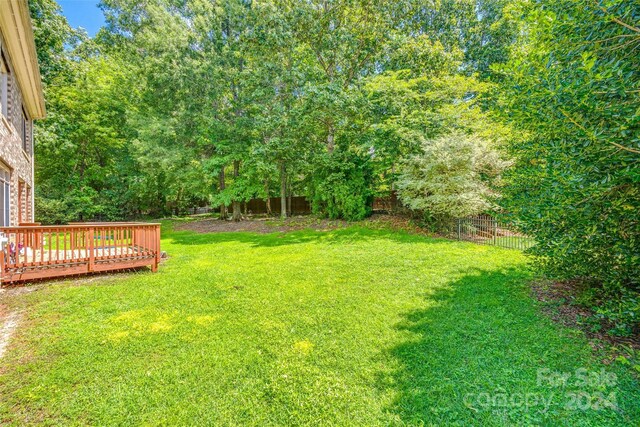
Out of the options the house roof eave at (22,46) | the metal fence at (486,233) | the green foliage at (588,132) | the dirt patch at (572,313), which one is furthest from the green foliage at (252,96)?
the green foliage at (588,132)

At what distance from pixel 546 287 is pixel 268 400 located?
5283 millimetres

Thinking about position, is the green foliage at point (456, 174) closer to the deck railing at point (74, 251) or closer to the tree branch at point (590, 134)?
the tree branch at point (590, 134)

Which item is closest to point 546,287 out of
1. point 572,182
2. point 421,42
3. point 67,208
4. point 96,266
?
point 572,182

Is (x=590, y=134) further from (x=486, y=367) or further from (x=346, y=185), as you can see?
(x=346, y=185)

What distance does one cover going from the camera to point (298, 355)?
3215 mm

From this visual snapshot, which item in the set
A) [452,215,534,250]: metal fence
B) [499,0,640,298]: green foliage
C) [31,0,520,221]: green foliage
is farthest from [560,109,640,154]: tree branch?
[31,0,520,221]: green foliage

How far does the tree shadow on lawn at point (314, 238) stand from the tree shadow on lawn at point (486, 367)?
5610mm

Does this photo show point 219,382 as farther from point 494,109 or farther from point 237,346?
point 494,109

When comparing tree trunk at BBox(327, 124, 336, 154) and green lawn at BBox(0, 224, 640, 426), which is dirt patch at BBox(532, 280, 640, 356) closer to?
green lawn at BBox(0, 224, 640, 426)

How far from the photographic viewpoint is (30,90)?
851 cm

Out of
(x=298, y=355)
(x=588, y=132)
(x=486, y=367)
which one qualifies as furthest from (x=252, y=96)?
(x=486, y=367)

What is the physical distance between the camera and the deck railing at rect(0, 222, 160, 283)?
17.1 feet

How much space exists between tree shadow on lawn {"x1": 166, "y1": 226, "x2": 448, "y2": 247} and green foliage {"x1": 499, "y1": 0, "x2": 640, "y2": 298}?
5898 millimetres

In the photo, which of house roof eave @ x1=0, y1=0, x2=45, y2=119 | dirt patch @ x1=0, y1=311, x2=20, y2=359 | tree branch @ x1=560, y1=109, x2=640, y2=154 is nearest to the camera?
tree branch @ x1=560, y1=109, x2=640, y2=154
